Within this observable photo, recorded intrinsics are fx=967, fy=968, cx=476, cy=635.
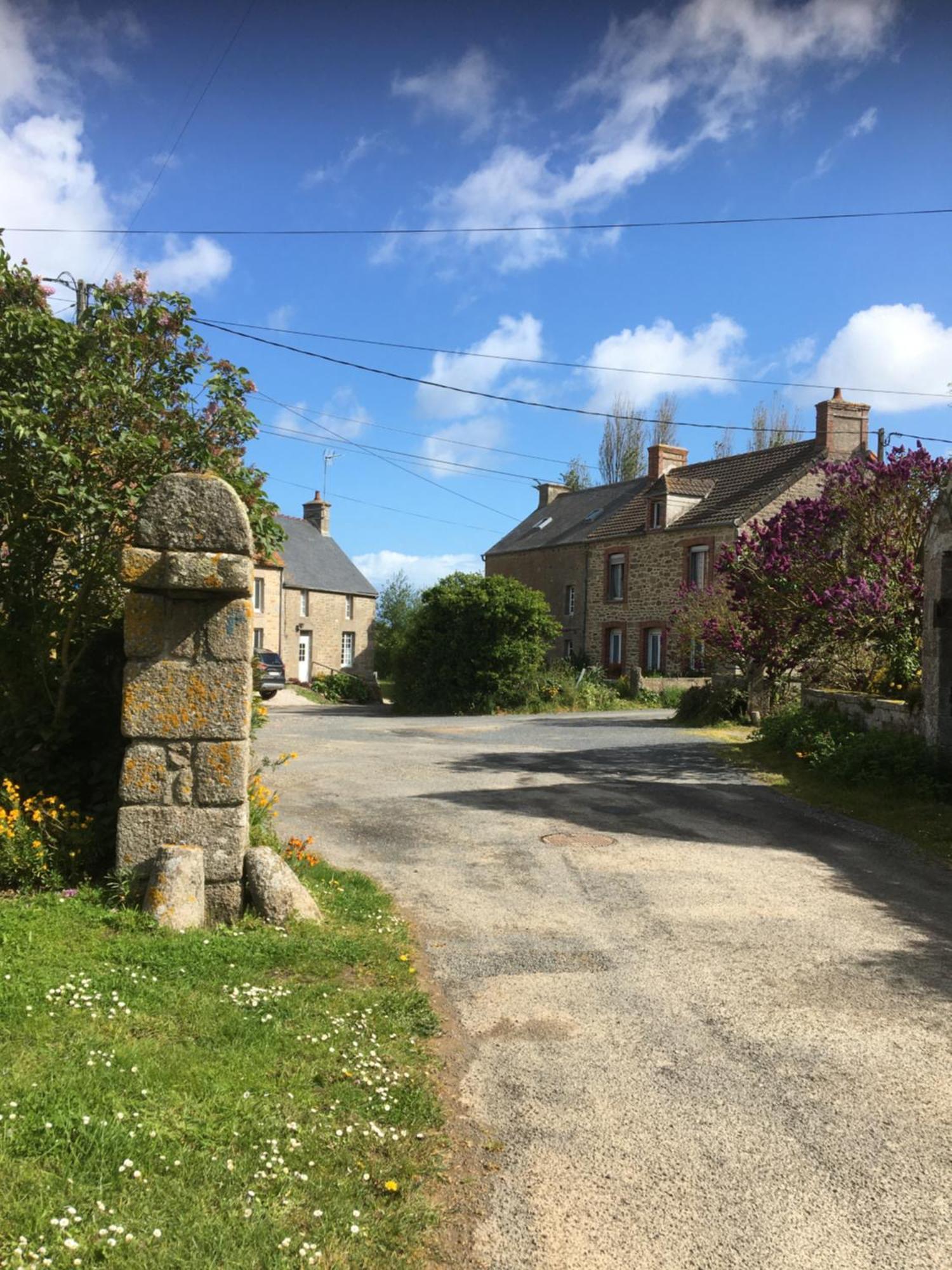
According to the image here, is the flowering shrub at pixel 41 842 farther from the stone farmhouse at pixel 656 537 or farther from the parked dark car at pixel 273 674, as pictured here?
the parked dark car at pixel 273 674

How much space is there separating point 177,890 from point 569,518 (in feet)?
117

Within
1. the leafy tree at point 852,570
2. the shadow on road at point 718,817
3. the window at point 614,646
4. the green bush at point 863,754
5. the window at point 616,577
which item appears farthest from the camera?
the window at point 616,577

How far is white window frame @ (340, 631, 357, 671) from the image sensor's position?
146 ft

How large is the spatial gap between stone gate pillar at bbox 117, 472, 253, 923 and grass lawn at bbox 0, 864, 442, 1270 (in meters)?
0.51

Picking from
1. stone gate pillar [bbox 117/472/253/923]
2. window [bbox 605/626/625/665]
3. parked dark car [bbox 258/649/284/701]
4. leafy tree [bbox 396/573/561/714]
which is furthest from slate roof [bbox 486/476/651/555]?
stone gate pillar [bbox 117/472/253/923]

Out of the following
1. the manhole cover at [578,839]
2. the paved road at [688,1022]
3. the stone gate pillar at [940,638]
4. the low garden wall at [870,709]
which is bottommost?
the paved road at [688,1022]

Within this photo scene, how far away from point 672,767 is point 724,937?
7570 mm

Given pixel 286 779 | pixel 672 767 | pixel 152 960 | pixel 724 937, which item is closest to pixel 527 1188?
pixel 152 960

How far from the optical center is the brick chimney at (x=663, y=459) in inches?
1403

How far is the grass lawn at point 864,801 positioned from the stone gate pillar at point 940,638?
882 mm

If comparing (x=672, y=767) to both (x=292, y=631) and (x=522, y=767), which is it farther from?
(x=292, y=631)

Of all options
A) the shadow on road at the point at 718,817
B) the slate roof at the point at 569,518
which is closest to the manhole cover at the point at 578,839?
the shadow on road at the point at 718,817

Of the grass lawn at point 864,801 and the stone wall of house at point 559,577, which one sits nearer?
the grass lawn at point 864,801

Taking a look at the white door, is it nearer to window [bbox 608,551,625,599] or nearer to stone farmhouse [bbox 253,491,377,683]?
stone farmhouse [bbox 253,491,377,683]
